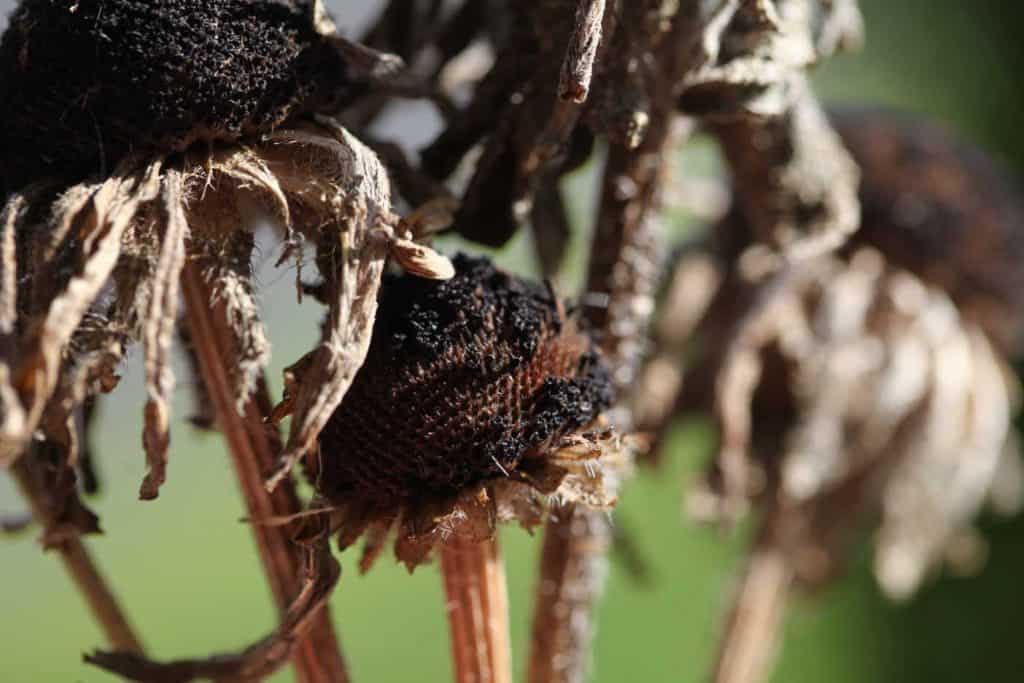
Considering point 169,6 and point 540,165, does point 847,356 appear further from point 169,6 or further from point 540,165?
point 169,6

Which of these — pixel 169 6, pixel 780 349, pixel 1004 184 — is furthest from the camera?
pixel 1004 184

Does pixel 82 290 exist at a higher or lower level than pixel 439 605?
higher

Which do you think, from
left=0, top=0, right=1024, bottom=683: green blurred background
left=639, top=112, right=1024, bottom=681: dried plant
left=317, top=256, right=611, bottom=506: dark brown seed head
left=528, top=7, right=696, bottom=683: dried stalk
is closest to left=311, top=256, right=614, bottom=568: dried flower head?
left=317, top=256, right=611, bottom=506: dark brown seed head

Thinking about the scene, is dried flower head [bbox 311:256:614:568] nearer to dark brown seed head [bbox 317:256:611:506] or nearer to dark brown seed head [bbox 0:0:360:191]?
dark brown seed head [bbox 317:256:611:506]

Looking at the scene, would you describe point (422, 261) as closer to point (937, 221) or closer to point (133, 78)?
point (133, 78)

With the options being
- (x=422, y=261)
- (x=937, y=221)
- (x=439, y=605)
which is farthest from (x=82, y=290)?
(x=439, y=605)

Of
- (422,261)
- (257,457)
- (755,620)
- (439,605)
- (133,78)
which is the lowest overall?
(439,605)

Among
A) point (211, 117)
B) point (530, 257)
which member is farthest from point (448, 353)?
point (530, 257)
